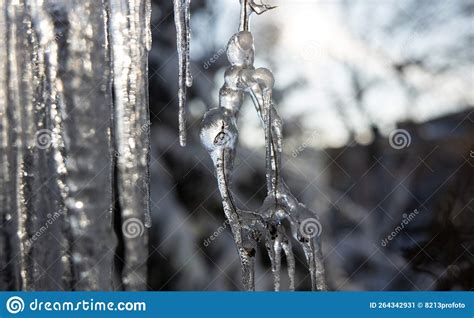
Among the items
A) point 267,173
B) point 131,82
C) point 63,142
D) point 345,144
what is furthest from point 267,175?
point 345,144

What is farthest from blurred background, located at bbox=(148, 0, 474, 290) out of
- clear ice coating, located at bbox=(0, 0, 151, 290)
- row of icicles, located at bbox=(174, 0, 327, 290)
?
row of icicles, located at bbox=(174, 0, 327, 290)

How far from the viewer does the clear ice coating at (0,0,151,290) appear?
4.38 feet

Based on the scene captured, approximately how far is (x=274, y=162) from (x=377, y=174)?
1160 millimetres

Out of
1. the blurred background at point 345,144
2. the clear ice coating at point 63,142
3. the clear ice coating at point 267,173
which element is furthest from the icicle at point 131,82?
the blurred background at point 345,144

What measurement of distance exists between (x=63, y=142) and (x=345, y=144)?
0.99 meters

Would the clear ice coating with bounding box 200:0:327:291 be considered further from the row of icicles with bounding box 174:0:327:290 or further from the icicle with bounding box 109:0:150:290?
the icicle with bounding box 109:0:150:290

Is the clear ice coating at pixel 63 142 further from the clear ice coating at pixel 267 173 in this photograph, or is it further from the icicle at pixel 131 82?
the clear ice coating at pixel 267 173

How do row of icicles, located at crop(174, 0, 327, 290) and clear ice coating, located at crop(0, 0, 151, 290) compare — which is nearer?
row of icicles, located at crop(174, 0, 327, 290)

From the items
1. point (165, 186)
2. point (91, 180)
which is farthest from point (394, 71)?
point (91, 180)

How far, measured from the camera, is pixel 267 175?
1.04 metres

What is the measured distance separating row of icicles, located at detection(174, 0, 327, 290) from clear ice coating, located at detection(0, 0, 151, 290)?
A: 0.23 metres

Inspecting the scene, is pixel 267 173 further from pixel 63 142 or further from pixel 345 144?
pixel 345 144

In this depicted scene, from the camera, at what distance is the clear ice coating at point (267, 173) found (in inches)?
39.5

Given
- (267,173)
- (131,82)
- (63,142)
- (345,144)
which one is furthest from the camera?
(345,144)
